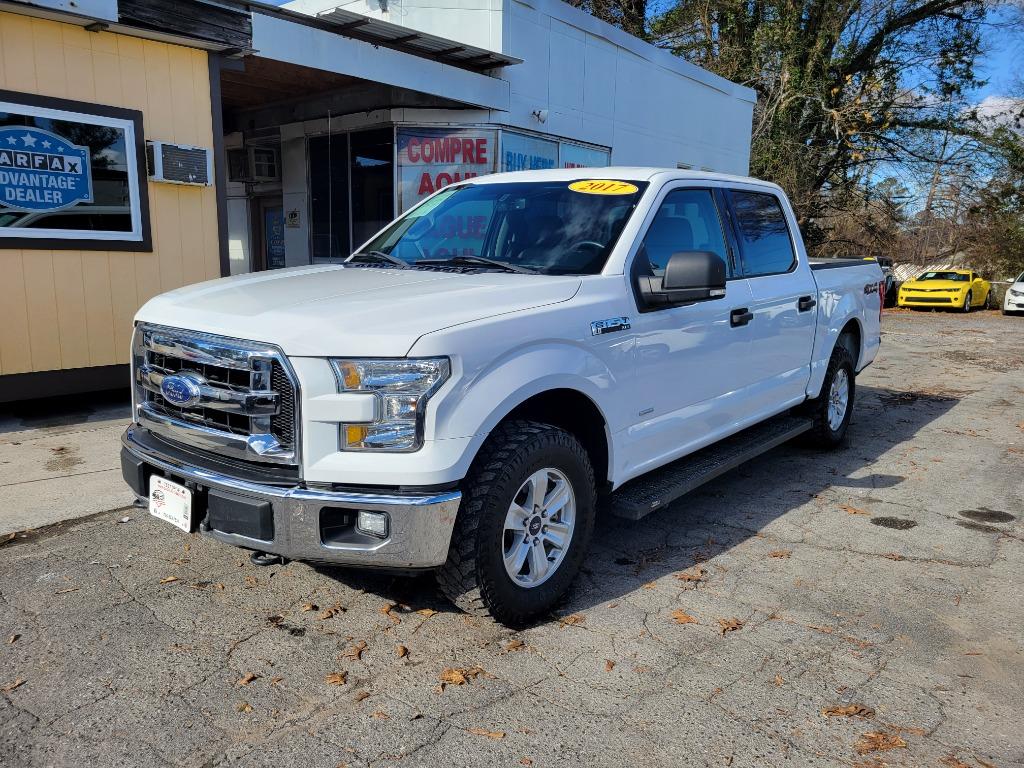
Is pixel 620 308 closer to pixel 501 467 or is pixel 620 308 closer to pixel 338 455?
pixel 501 467

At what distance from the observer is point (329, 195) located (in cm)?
1248

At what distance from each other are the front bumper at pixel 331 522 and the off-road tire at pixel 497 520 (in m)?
0.12

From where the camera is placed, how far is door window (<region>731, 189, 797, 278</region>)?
502 centimetres

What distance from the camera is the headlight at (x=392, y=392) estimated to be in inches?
113

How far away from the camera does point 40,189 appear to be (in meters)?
6.80

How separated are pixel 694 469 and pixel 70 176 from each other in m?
5.98

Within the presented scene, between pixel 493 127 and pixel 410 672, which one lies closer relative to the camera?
pixel 410 672

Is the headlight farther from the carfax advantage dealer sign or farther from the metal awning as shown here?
the metal awning

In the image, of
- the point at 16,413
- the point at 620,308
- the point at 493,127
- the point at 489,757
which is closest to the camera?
the point at 489,757

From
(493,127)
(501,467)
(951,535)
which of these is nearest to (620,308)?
(501,467)

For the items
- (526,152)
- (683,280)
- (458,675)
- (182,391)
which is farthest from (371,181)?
(458,675)

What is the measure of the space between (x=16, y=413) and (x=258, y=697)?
5592mm

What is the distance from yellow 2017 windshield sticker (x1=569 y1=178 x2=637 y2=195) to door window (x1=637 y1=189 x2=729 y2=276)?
0.68 ft

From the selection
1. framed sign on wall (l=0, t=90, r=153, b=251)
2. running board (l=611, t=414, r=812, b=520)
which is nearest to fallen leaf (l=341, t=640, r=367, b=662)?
running board (l=611, t=414, r=812, b=520)
